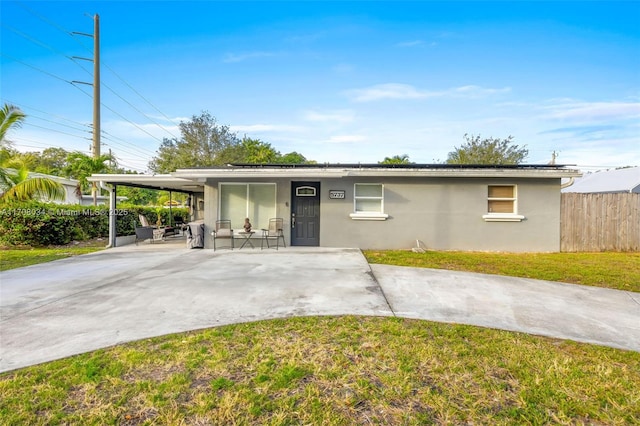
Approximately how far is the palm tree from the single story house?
4.41ft

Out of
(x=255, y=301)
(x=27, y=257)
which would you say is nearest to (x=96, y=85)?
(x=27, y=257)

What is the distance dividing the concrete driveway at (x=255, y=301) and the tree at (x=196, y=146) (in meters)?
23.2

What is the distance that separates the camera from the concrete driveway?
3553 millimetres

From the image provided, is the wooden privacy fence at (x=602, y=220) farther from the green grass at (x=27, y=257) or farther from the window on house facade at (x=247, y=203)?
the green grass at (x=27, y=257)

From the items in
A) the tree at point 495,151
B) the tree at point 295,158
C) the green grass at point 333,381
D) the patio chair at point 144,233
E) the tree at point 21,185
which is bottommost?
the green grass at point 333,381

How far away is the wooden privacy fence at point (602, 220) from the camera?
977cm

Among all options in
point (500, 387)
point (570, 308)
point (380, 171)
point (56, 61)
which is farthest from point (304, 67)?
point (56, 61)

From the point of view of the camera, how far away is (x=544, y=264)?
770 cm

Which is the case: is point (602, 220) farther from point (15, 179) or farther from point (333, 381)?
point (15, 179)

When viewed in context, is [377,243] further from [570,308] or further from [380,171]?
[570,308]

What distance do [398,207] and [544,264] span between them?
13.5ft

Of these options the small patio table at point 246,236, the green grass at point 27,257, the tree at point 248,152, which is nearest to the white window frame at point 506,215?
the small patio table at point 246,236

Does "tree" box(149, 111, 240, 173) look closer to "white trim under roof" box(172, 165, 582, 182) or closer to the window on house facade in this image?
the window on house facade

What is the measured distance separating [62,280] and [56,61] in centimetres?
2120
